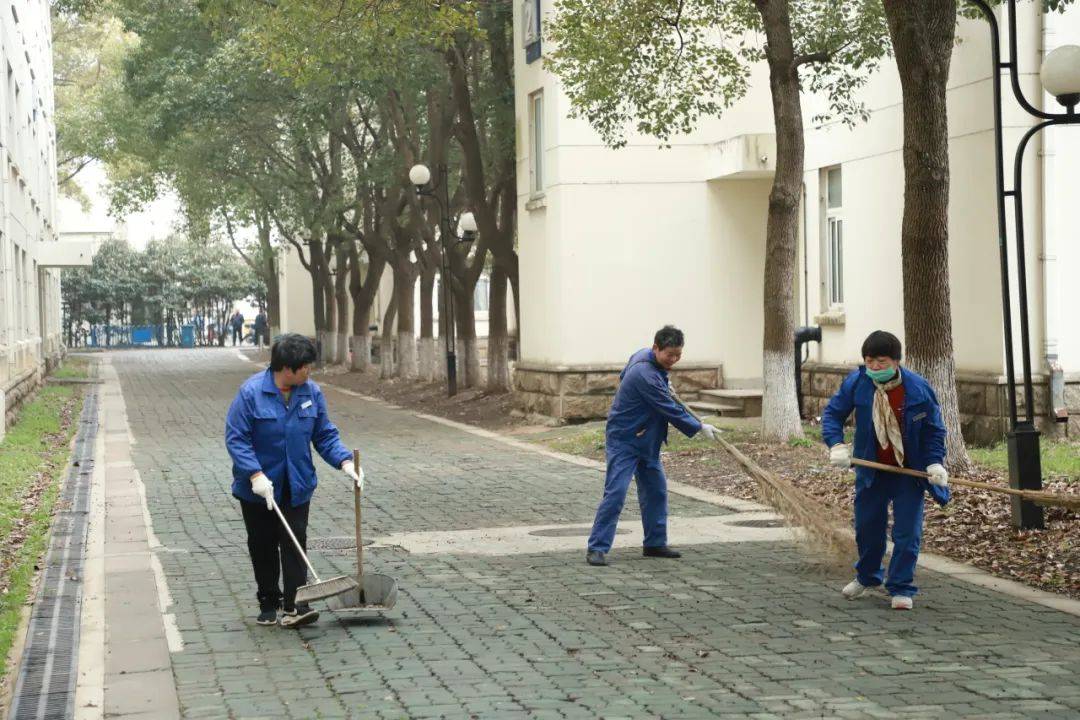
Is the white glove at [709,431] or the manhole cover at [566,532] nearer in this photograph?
the white glove at [709,431]

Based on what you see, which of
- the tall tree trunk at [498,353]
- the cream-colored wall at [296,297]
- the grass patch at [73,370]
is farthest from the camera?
the cream-colored wall at [296,297]

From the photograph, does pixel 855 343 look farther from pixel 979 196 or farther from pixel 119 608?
pixel 119 608

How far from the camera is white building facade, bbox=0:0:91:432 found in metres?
23.3

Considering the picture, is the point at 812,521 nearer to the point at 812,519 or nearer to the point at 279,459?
the point at 812,519

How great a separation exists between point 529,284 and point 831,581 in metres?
14.9

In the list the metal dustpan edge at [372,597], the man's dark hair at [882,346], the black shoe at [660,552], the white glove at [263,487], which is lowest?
the black shoe at [660,552]

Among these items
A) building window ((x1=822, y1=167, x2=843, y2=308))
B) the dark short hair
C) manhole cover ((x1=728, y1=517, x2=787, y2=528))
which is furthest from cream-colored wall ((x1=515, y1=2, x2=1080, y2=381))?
the dark short hair

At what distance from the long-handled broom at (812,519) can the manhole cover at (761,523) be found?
66.2 inches

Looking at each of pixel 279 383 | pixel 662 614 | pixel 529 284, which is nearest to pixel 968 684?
pixel 662 614

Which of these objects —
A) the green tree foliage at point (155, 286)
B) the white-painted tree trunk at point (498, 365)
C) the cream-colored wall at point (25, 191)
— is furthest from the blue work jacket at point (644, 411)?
the green tree foliage at point (155, 286)

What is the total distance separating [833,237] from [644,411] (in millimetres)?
10965

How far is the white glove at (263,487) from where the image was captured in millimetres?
7801

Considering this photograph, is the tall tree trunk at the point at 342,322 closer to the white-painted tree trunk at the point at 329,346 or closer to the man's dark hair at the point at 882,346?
the white-painted tree trunk at the point at 329,346

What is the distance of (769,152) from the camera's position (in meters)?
21.8
